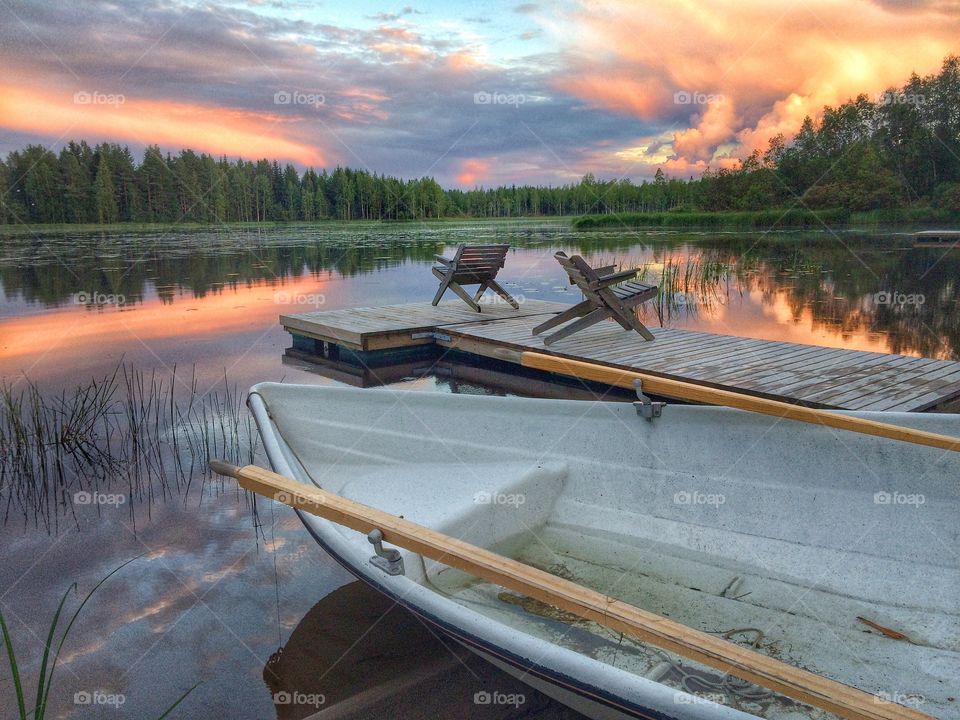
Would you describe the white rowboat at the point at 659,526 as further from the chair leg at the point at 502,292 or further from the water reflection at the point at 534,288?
the water reflection at the point at 534,288

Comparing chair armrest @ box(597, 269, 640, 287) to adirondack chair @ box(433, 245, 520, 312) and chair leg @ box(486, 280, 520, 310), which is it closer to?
adirondack chair @ box(433, 245, 520, 312)

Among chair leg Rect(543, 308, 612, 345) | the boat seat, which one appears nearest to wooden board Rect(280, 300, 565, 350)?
chair leg Rect(543, 308, 612, 345)

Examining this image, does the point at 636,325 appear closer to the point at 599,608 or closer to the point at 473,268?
the point at 473,268

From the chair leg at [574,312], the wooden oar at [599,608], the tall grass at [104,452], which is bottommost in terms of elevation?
the tall grass at [104,452]

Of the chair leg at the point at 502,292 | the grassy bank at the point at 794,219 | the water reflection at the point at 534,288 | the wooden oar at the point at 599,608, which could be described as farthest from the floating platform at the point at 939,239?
the wooden oar at the point at 599,608

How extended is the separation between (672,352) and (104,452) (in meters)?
5.16

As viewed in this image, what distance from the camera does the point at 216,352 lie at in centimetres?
996

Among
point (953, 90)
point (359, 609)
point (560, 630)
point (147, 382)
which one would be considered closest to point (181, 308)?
point (147, 382)

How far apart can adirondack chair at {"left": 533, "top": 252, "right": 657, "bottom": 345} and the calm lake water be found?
1273 millimetres

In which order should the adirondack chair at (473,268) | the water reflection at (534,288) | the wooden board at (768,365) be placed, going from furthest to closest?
the water reflection at (534,288) → the adirondack chair at (473,268) → the wooden board at (768,365)

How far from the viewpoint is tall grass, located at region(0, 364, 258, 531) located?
191 inches

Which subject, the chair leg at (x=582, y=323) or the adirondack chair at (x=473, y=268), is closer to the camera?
the chair leg at (x=582, y=323)

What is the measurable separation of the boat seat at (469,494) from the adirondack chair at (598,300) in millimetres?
3562

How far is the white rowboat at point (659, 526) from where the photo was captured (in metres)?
2.25
